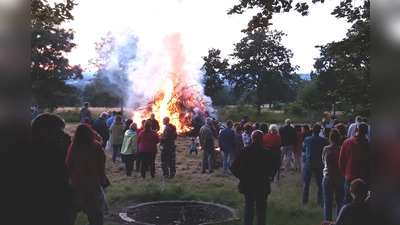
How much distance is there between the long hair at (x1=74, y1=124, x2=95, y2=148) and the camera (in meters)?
5.16

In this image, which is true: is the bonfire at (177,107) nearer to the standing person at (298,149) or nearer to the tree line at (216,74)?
the tree line at (216,74)

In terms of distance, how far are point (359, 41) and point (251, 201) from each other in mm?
3550

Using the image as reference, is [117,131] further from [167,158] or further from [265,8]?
[265,8]

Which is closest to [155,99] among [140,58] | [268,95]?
[140,58]

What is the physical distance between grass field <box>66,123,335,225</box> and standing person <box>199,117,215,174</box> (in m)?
0.32

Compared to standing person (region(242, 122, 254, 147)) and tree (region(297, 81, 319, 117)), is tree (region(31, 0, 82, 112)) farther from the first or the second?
standing person (region(242, 122, 254, 147))

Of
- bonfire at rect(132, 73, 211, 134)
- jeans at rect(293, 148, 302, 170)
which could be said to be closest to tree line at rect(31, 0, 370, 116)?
bonfire at rect(132, 73, 211, 134)

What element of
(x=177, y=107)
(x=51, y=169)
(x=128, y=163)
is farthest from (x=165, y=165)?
(x=177, y=107)

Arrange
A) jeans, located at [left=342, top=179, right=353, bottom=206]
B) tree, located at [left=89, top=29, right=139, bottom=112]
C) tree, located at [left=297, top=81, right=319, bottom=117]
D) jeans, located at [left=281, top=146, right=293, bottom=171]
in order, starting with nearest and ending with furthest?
jeans, located at [left=342, top=179, right=353, bottom=206] < jeans, located at [left=281, top=146, right=293, bottom=171] < tree, located at [left=297, top=81, right=319, bottom=117] < tree, located at [left=89, top=29, right=139, bottom=112]

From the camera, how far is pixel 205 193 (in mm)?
9648

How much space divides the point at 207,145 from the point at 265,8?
6439 millimetres

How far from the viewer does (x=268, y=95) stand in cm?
3825

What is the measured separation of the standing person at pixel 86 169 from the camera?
5211mm

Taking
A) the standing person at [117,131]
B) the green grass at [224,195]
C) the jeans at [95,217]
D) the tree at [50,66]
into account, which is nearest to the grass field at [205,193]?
A: the green grass at [224,195]
